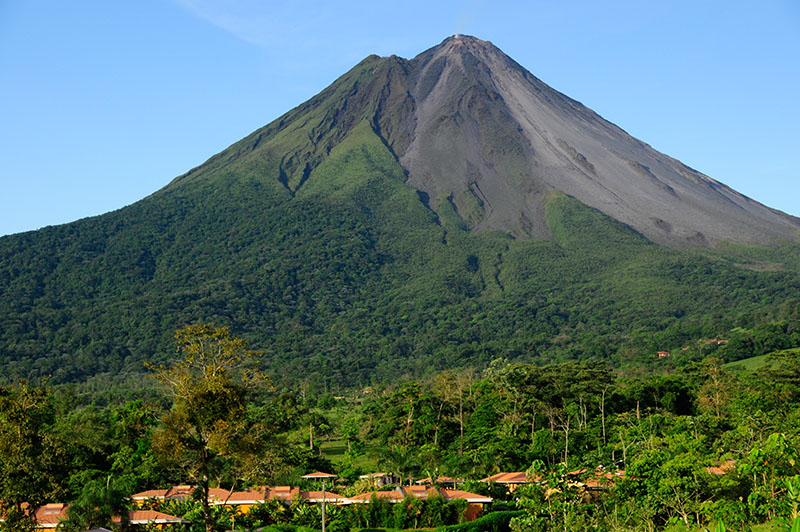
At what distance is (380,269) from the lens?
15288 cm

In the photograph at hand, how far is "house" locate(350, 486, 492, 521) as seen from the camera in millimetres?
34250

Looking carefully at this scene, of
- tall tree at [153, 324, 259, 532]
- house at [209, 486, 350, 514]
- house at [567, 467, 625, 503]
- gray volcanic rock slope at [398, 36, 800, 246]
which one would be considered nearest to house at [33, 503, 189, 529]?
house at [209, 486, 350, 514]

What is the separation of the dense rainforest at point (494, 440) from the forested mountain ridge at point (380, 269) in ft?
111

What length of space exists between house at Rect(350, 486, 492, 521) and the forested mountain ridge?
58.7 meters

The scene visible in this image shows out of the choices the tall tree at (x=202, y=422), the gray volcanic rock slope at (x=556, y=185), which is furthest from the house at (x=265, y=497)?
the gray volcanic rock slope at (x=556, y=185)

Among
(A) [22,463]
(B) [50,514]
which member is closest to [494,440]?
(B) [50,514]

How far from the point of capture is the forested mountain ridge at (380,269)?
364 feet

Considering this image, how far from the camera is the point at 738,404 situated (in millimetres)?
48656

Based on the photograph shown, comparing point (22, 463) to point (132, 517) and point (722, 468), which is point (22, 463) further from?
point (722, 468)

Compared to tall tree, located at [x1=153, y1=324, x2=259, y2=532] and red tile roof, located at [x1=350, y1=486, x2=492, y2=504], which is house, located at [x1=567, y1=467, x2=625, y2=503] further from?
tall tree, located at [x1=153, y1=324, x2=259, y2=532]

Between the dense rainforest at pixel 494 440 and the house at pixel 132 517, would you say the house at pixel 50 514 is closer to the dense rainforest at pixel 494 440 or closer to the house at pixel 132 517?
the house at pixel 132 517

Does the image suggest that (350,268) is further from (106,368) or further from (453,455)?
(453,455)

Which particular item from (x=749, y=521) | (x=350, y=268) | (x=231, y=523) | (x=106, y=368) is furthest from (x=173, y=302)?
(x=749, y=521)

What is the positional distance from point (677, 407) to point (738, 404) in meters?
8.75
